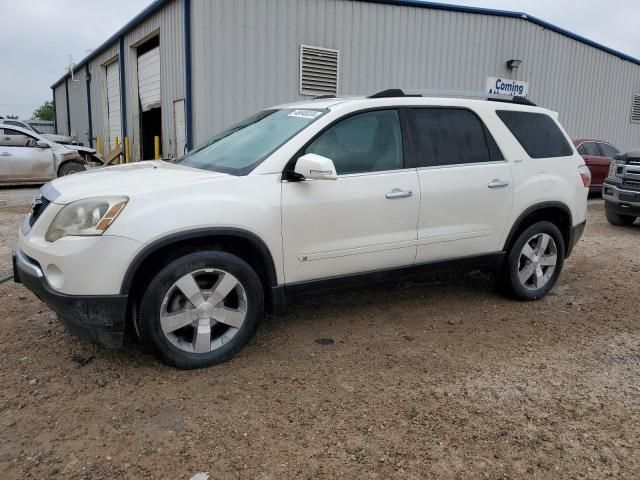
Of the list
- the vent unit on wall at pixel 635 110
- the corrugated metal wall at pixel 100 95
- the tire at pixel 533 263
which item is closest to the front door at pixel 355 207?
the tire at pixel 533 263

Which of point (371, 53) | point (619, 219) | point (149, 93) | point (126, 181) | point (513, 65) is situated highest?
point (513, 65)

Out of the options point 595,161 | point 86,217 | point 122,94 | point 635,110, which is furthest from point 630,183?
point 122,94

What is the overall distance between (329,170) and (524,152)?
2176 millimetres

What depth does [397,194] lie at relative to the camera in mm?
3832

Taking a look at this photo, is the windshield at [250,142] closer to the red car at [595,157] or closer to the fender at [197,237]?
the fender at [197,237]

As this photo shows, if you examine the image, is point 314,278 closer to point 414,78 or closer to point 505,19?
point 414,78

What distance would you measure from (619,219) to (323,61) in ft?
23.5

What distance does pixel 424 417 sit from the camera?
2.88m

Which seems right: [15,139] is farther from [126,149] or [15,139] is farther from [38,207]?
[38,207]

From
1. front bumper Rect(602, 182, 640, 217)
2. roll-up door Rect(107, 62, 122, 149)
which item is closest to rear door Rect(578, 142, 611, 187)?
front bumper Rect(602, 182, 640, 217)

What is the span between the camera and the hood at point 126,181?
314cm

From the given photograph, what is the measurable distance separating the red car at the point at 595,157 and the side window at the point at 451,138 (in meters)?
10.1

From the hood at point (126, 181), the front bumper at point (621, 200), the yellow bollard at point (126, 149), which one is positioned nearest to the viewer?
the hood at point (126, 181)

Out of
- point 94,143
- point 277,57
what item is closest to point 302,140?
point 277,57
